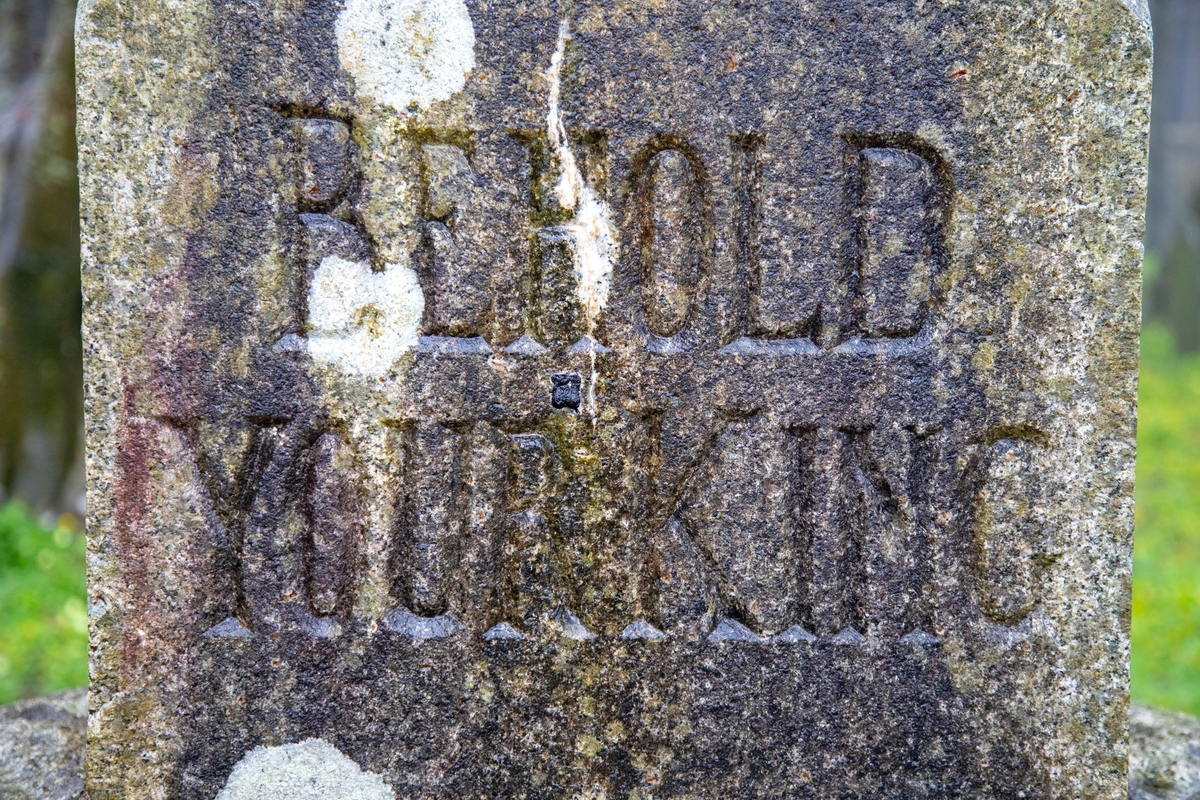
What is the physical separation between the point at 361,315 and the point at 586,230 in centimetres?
39

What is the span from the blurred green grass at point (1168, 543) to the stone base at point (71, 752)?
0.52m

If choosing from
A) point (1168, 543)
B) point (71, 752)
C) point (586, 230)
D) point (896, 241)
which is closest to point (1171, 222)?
point (1168, 543)

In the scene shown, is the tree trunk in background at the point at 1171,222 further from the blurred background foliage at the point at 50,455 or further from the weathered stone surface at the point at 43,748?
the weathered stone surface at the point at 43,748

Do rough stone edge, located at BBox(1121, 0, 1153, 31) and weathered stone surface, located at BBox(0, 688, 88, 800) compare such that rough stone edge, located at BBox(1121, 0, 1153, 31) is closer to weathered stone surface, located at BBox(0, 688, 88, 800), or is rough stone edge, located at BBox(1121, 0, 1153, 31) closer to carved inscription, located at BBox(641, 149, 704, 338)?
carved inscription, located at BBox(641, 149, 704, 338)

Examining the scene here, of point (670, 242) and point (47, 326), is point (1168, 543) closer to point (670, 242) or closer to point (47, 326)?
point (670, 242)

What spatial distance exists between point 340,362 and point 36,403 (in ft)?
12.5

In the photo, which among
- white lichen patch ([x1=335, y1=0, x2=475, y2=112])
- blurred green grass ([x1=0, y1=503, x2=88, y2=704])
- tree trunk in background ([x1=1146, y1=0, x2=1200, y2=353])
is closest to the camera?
white lichen patch ([x1=335, y1=0, x2=475, y2=112])

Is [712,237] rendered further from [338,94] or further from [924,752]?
[924,752]

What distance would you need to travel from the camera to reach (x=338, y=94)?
57.9 inches

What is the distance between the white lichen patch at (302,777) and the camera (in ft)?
4.98

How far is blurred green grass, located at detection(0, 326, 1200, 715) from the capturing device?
3.15 metres

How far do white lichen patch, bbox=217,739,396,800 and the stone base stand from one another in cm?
30

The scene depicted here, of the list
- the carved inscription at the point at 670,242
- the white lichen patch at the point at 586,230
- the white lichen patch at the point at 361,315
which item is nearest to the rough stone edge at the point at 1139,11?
the carved inscription at the point at 670,242

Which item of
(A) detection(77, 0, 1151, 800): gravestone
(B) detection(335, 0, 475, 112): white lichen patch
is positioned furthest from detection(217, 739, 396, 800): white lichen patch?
(B) detection(335, 0, 475, 112): white lichen patch
